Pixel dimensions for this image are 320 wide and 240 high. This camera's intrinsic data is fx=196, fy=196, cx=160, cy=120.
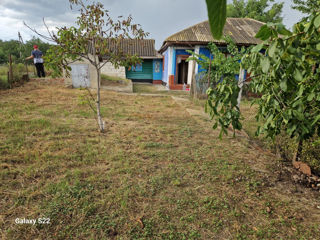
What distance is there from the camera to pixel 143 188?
2320mm

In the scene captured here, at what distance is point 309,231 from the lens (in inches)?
69.9

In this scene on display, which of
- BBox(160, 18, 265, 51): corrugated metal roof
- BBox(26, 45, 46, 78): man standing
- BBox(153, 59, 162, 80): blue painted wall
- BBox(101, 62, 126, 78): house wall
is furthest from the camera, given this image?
BBox(153, 59, 162, 80): blue painted wall

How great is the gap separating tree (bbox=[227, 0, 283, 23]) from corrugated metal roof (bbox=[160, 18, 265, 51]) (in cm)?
868

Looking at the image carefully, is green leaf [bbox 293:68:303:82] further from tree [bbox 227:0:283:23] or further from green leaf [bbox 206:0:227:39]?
tree [bbox 227:0:283:23]

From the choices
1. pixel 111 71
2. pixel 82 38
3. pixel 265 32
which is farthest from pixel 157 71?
pixel 265 32

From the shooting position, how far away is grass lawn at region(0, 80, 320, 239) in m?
1.79

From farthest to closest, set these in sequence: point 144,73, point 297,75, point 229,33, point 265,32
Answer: point 144,73, point 229,33, point 297,75, point 265,32

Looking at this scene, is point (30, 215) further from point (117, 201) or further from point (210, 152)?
point (210, 152)

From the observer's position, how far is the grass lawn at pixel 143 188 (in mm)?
1787

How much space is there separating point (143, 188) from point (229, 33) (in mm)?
11820

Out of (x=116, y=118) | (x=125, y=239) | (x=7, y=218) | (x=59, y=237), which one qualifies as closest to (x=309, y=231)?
(x=125, y=239)

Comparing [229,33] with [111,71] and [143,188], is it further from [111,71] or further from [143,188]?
[143,188]

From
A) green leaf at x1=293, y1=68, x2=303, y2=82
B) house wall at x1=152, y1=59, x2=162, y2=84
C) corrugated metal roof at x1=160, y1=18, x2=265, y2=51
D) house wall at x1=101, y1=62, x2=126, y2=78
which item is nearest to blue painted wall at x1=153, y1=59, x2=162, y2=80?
house wall at x1=152, y1=59, x2=162, y2=84

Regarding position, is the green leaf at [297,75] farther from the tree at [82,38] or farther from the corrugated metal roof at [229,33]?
the corrugated metal roof at [229,33]
